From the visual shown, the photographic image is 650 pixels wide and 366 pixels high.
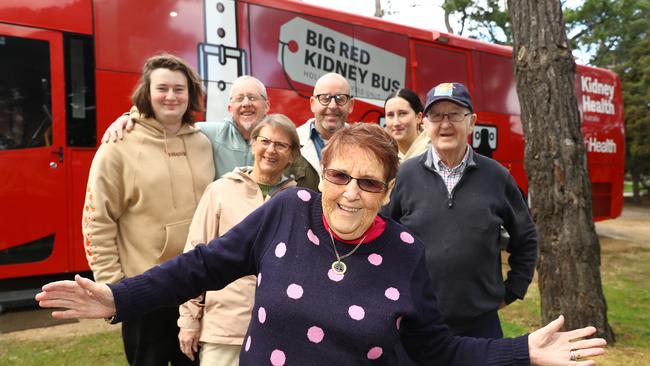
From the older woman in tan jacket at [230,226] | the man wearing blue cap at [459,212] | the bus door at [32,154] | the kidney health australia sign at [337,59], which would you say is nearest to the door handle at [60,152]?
the bus door at [32,154]

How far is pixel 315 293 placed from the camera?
1509 millimetres

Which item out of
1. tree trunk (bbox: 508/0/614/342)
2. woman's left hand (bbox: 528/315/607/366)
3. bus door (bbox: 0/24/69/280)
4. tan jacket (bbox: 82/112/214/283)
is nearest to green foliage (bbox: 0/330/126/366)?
bus door (bbox: 0/24/69/280)

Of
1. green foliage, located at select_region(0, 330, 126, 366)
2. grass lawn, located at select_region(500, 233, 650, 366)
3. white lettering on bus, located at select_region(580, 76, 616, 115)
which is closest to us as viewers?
green foliage, located at select_region(0, 330, 126, 366)

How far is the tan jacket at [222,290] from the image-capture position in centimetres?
226

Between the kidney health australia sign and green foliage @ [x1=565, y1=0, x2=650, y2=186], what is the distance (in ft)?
48.6

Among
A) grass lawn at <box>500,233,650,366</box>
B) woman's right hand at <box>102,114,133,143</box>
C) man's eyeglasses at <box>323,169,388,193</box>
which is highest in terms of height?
woman's right hand at <box>102,114,133,143</box>

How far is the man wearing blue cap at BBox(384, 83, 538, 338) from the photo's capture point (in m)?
2.40

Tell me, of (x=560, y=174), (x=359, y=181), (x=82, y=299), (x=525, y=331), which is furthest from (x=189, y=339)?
(x=525, y=331)

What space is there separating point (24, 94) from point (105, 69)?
2.57 ft

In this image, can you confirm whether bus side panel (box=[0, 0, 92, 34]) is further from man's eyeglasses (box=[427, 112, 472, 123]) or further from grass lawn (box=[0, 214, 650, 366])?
man's eyeglasses (box=[427, 112, 472, 123])

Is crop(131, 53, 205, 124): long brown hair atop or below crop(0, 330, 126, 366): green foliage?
atop

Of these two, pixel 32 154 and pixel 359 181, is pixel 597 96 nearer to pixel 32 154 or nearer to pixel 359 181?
pixel 32 154

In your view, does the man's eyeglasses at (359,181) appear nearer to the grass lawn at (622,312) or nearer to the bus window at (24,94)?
the grass lawn at (622,312)

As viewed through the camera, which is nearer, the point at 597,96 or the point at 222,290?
the point at 222,290
